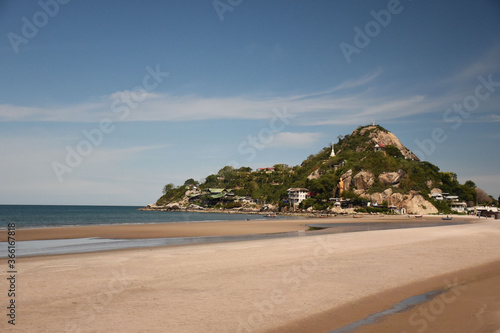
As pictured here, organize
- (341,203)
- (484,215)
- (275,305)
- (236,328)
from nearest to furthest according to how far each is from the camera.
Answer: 1. (236,328)
2. (275,305)
3. (484,215)
4. (341,203)

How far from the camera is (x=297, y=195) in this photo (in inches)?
4857

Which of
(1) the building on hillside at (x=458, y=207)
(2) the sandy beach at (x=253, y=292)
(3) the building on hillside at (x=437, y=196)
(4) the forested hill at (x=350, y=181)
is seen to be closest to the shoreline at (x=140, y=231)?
(2) the sandy beach at (x=253, y=292)

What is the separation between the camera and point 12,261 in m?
15.2

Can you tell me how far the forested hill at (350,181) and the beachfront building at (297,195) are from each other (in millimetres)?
2860

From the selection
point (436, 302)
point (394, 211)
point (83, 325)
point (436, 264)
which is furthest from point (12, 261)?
point (394, 211)

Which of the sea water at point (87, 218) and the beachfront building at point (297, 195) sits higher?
the beachfront building at point (297, 195)

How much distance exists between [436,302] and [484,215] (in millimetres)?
76933

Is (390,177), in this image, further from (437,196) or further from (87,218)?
(87,218)

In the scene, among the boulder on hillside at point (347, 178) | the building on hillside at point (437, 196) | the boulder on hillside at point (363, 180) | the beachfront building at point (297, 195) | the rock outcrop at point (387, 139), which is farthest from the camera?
the rock outcrop at point (387, 139)

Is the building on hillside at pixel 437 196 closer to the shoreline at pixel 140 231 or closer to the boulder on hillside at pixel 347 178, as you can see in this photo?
the boulder on hillside at pixel 347 178

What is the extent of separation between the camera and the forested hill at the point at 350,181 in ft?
349

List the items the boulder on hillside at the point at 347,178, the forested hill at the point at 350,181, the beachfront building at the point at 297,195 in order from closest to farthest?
1. the forested hill at the point at 350,181
2. the boulder on hillside at the point at 347,178
3. the beachfront building at the point at 297,195

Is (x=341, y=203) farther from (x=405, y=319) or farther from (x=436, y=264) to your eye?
(x=405, y=319)

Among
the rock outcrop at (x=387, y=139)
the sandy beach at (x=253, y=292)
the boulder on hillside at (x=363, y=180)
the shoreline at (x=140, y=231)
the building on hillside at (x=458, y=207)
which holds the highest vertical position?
the rock outcrop at (x=387, y=139)
